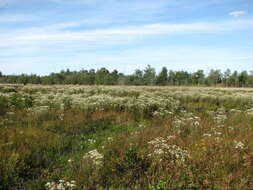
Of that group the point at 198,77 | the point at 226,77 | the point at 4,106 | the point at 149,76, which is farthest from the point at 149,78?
the point at 4,106

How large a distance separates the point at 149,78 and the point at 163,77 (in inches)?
305

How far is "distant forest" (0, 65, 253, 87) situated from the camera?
76562 mm

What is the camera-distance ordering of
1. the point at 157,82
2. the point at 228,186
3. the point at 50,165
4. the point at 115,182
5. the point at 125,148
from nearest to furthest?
the point at 228,186
the point at 115,182
the point at 50,165
the point at 125,148
the point at 157,82

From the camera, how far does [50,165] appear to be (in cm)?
451

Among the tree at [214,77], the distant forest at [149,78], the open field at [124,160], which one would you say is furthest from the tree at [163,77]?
the open field at [124,160]

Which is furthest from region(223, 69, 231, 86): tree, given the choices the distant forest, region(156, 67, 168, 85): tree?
region(156, 67, 168, 85): tree

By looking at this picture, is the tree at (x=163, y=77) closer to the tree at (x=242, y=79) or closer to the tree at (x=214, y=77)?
the tree at (x=214, y=77)

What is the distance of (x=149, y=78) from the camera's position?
279 ft

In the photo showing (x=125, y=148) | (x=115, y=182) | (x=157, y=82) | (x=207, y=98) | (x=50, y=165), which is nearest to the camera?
(x=115, y=182)

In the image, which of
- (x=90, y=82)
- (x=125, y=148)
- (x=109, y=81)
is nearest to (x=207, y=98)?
(x=125, y=148)

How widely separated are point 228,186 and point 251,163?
129cm

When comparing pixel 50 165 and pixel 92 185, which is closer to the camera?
pixel 92 185

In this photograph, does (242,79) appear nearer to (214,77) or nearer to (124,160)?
(214,77)

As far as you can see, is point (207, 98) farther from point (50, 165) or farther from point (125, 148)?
point (50, 165)
